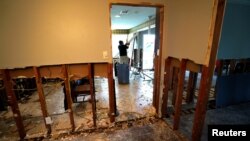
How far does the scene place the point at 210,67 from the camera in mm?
1584

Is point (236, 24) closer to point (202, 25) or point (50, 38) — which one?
point (202, 25)

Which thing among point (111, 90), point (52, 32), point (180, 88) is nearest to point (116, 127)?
point (111, 90)

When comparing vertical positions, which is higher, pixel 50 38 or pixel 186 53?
pixel 50 38

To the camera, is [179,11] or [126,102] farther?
[126,102]

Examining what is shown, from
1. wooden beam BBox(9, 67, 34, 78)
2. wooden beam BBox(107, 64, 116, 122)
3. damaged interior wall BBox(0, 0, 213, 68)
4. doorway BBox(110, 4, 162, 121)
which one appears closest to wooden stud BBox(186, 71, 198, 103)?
doorway BBox(110, 4, 162, 121)

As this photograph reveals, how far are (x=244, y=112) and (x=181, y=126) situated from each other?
1421mm

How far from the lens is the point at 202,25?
5.44 ft

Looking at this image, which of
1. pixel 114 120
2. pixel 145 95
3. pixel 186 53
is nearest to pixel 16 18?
pixel 114 120

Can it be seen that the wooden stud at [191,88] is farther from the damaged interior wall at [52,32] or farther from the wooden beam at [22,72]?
the wooden beam at [22,72]

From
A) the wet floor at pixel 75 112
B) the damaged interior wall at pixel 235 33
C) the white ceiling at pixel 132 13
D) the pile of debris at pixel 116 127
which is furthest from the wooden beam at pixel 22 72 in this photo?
the damaged interior wall at pixel 235 33

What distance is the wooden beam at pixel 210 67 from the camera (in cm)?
145

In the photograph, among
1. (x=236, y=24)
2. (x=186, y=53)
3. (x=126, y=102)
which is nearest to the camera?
(x=186, y=53)

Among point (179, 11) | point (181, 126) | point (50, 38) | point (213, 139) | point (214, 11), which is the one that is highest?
point (179, 11)

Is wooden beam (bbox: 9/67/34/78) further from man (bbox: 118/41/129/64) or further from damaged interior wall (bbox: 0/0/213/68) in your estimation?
man (bbox: 118/41/129/64)
